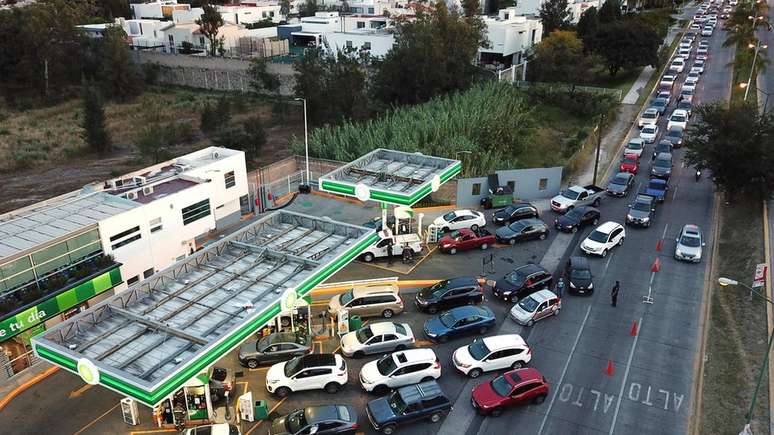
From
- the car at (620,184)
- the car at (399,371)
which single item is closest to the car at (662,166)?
the car at (620,184)

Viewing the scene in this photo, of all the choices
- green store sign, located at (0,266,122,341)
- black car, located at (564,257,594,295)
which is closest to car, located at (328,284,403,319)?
black car, located at (564,257,594,295)

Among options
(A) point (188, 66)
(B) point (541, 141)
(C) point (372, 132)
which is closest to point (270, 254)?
(C) point (372, 132)

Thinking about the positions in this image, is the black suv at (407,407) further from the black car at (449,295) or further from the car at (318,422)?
the black car at (449,295)

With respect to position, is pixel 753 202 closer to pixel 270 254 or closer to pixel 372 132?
pixel 372 132

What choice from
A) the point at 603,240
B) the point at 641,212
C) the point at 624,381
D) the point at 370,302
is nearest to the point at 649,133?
the point at 641,212

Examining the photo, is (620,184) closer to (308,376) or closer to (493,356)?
(493,356)
